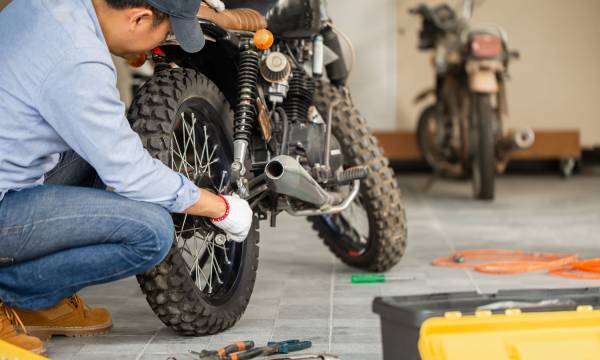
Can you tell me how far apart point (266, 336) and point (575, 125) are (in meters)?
5.68

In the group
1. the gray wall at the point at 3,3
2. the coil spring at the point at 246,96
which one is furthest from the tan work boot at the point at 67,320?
the gray wall at the point at 3,3

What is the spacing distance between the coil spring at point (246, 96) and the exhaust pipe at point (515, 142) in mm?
3550

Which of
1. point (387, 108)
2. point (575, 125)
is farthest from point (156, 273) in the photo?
point (575, 125)

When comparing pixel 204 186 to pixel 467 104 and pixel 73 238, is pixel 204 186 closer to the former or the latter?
pixel 73 238

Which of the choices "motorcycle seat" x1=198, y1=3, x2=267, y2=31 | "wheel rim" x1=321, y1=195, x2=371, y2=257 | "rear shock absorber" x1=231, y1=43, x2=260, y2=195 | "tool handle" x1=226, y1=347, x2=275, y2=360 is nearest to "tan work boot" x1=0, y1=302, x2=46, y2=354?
"tool handle" x1=226, y1=347, x2=275, y2=360

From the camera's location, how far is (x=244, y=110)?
3.04 metres

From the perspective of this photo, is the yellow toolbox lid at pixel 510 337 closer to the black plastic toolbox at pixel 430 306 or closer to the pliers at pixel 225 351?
the black plastic toolbox at pixel 430 306

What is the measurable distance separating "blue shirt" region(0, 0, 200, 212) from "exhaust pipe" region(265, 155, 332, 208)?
0.59 meters

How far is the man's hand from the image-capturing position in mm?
2670

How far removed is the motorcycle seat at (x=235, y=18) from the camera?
9.73 ft

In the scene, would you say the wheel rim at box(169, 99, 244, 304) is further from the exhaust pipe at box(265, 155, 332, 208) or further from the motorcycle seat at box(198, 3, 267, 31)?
the motorcycle seat at box(198, 3, 267, 31)

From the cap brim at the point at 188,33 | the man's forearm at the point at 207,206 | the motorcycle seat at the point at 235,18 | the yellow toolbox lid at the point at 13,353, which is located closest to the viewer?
the yellow toolbox lid at the point at 13,353

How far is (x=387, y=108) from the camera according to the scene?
26.5 ft

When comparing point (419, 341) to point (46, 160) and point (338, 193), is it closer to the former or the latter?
point (46, 160)
